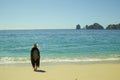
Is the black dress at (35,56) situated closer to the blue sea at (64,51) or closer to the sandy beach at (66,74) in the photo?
the sandy beach at (66,74)

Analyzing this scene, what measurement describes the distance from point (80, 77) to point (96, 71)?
→ 6.21ft

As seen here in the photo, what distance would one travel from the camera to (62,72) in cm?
1368

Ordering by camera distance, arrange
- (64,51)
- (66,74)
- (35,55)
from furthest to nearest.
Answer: (64,51)
(35,55)
(66,74)

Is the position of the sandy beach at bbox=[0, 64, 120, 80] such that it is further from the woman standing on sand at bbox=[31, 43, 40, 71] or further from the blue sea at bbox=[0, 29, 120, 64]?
the blue sea at bbox=[0, 29, 120, 64]

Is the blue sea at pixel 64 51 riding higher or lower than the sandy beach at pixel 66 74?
lower

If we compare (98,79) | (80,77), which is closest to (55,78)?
(80,77)

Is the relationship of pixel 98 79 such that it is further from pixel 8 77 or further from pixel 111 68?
pixel 8 77

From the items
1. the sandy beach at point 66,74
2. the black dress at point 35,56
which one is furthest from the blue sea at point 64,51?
the sandy beach at point 66,74

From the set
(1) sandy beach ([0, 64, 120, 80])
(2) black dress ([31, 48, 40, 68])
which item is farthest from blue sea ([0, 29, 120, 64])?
(1) sandy beach ([0, 64, 120, 80])

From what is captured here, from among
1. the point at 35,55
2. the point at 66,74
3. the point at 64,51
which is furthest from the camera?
the point at 64,51

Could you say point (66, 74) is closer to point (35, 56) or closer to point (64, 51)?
point (35, 56)

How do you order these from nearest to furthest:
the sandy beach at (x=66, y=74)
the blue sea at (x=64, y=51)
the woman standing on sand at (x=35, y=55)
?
the sandy beach at (x=66, y=74) < the woman standing on sand at (x=35, y=55) < the blue sea at (x=64, y=51)

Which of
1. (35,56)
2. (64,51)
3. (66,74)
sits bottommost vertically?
(64,51)

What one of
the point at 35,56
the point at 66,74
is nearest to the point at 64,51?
the point at 35,56
